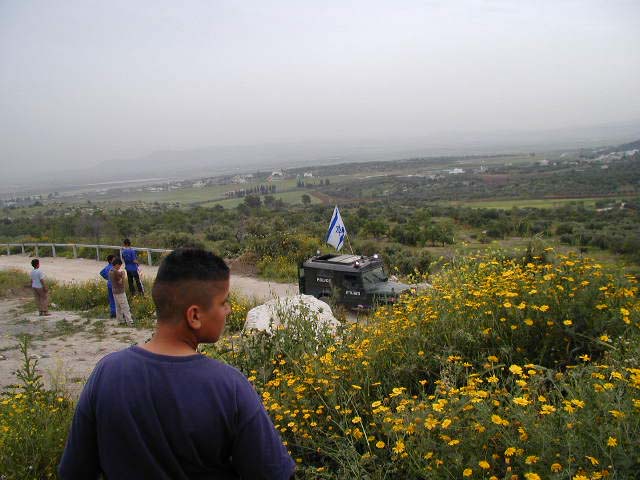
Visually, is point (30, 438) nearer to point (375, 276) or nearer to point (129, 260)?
point (375, 276)

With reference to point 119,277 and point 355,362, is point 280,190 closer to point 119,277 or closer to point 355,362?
point 119,277

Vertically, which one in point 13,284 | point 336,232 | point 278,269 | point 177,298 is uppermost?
point 177,298

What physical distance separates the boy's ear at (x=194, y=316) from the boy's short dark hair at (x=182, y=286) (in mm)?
19

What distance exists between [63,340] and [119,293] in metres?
1.38

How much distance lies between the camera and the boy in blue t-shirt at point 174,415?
1.84 m

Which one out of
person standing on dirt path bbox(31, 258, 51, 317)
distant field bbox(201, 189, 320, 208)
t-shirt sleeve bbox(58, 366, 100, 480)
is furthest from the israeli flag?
distant field bbox(201, 189, 320, 208)

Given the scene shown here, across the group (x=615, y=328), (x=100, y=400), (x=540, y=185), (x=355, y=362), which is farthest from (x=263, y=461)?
(x=540, y=185)

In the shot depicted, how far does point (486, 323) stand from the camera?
15.0 feet

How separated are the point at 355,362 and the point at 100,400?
2.74 metres

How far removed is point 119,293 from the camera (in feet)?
33.5

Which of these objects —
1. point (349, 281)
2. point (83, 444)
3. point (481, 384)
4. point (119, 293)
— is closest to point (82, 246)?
point (119, 293)

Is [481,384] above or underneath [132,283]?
above

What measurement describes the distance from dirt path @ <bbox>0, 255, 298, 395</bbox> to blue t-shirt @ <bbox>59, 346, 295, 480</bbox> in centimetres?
413

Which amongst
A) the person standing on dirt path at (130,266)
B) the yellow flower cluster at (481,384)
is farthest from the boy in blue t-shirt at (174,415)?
the person standing on dirt path at (130,266)
